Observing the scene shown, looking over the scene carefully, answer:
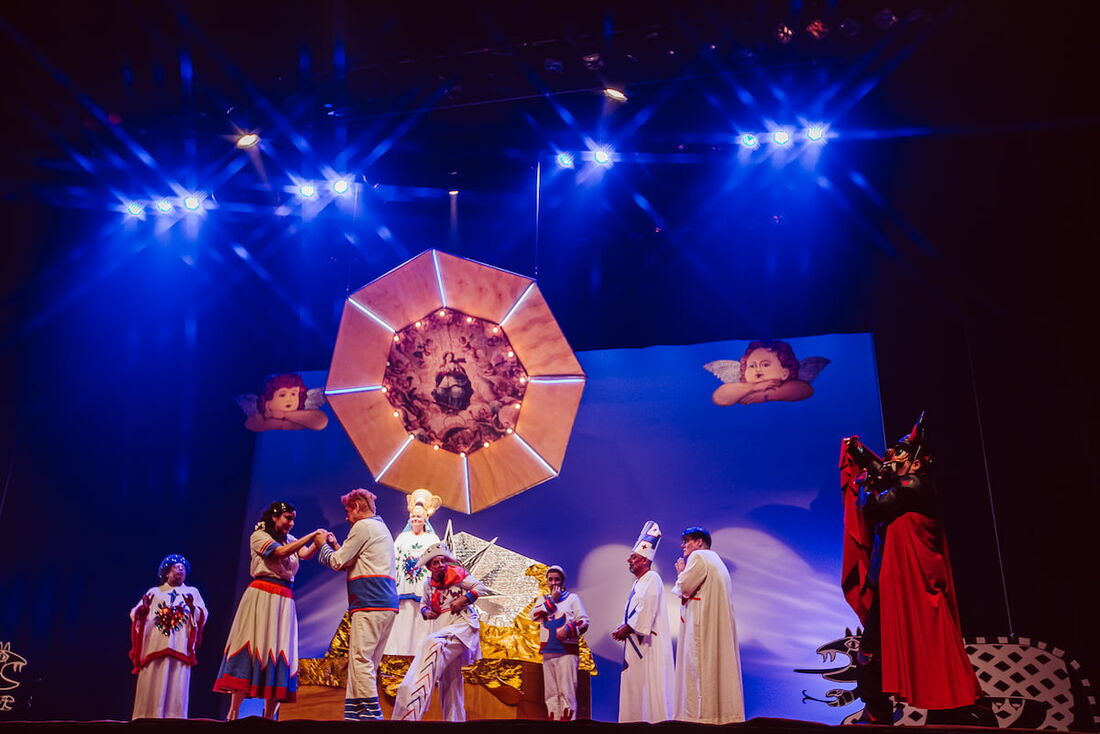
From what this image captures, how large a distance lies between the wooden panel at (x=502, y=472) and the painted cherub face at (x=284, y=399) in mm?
2291

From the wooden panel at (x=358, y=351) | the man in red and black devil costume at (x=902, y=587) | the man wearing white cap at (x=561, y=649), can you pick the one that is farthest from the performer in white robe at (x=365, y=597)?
the man in red and black devil costume at (x=902, y=587)

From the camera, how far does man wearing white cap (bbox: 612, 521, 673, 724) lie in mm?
6895

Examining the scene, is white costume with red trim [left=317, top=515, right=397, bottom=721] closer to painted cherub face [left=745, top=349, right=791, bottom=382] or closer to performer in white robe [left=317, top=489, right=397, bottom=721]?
performer in white robe [left=317, top=489, right=397, bottom=721]

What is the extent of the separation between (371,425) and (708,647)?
11.7ft

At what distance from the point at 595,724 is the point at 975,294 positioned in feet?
17.2

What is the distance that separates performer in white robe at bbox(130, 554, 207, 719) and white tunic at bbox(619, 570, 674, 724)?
348 cm

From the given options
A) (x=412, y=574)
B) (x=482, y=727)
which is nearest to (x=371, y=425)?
(x=412, y=574)

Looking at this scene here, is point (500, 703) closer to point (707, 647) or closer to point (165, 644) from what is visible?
point (707, 647)

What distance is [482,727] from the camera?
381cm

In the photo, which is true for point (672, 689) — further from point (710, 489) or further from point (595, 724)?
point (595, 724)

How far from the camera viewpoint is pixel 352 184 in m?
8.83

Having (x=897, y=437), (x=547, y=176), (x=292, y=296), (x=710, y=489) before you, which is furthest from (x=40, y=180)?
(x=897, y=437)

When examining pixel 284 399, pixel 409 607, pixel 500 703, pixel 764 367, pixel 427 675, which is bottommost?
pixel 500 703

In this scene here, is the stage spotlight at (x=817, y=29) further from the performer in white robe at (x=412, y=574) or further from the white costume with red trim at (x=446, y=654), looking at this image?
the performer in white robe at (x=412, y=574)
